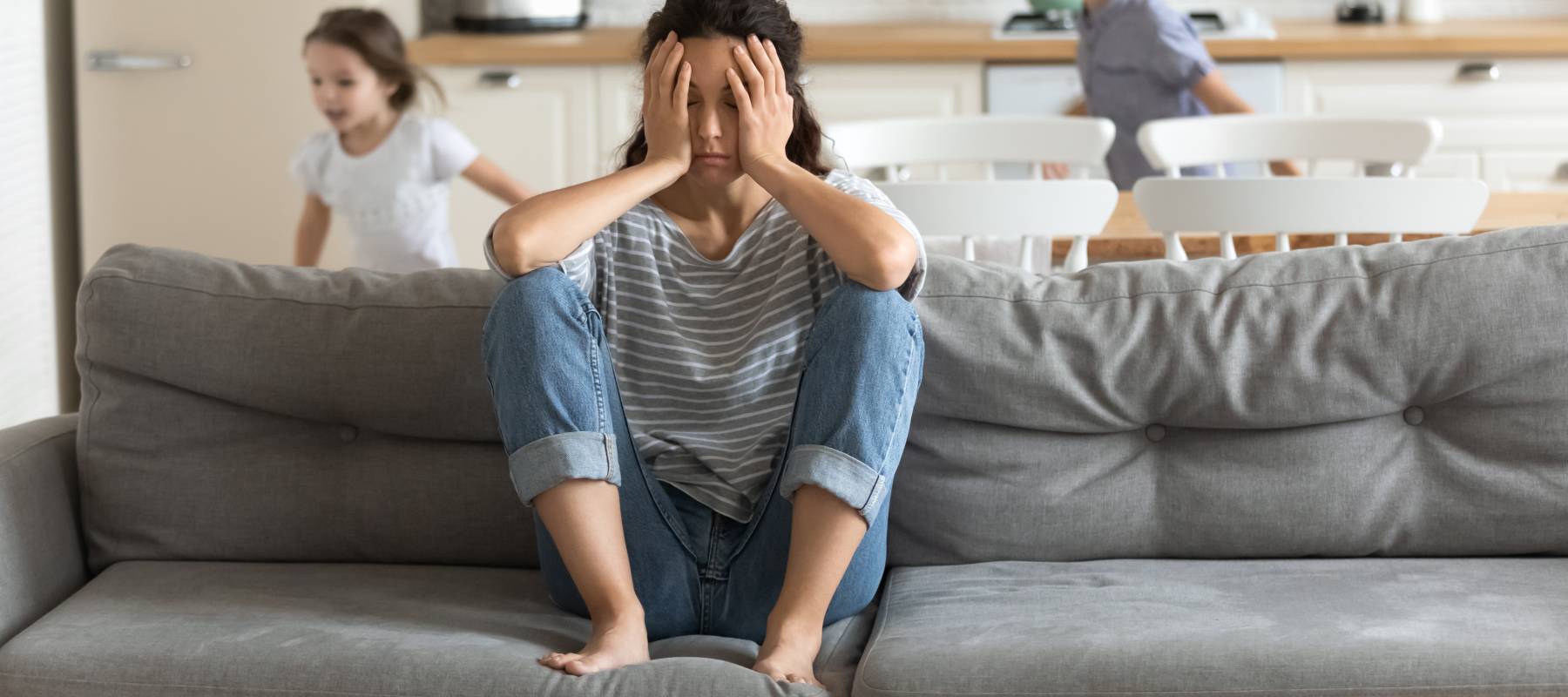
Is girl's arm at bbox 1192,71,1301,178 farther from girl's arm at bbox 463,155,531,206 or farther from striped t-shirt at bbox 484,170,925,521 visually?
striped t-shirt at bbox 484,170,925,521

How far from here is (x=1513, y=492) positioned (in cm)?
188

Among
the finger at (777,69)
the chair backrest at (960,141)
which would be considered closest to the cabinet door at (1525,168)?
the chair backrest at (960,141)

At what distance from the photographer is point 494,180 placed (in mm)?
3283

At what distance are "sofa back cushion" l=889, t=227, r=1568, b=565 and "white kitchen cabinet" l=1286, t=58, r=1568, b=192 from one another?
2.42 meters

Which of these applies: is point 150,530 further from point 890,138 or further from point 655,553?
point 890,138

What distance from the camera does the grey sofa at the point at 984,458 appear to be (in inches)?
70.0

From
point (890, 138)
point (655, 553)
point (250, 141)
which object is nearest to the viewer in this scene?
point (655, 553)

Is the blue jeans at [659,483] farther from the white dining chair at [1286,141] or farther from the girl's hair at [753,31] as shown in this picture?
the white dining chair at [1286,141]

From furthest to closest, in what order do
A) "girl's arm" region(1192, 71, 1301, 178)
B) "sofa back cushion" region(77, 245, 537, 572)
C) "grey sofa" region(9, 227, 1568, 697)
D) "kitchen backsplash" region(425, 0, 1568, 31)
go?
"kitchen backsplash" region(425, 0, 1568, 31) → "girl's arm" region(1192, 71, 1301, 178) → "sofa back cushion" region(77, 245, 537, 572) → "grey sofa" region(9, 227, 1568, 697)

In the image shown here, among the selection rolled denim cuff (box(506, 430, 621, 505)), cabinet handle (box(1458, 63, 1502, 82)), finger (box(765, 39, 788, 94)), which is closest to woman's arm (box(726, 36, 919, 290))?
finger (box(765, 39, 788, 94))

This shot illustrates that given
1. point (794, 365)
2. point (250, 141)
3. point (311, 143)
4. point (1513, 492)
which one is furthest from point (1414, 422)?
point (250, 141)

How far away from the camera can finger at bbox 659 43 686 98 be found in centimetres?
179

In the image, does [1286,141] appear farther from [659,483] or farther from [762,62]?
[659,483]

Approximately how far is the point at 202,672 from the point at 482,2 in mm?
3141
